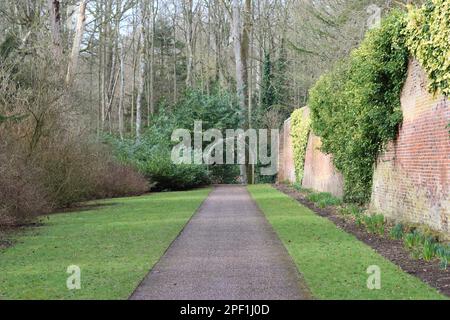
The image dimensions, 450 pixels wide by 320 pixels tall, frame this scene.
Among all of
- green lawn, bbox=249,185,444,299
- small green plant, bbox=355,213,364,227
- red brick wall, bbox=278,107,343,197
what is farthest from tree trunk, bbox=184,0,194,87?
green lawn, bbox=249,185,444,299

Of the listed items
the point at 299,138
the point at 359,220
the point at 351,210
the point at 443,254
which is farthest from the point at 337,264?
the point at 299,138

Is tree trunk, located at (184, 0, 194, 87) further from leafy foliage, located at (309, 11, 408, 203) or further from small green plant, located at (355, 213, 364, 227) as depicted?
small green plant, located at (355, 213, 364, 227)

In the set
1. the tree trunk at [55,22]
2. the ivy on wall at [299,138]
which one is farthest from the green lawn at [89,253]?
the ivy on wall at [299,138]

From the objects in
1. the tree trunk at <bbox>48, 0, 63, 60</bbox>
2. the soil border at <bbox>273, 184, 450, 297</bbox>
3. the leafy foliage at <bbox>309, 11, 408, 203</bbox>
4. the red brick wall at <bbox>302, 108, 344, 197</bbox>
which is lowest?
the soil border at <bbox>273, 184, 450, 297</bbox>

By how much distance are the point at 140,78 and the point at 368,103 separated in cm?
2672

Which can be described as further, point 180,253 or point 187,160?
point 187,160

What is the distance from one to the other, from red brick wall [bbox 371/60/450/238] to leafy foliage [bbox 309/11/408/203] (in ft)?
1.29

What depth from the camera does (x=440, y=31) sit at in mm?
10273

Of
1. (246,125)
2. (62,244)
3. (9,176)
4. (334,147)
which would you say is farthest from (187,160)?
(62,244)

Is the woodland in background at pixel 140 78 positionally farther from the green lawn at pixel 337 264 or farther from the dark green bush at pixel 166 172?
the green lawn at pixel 337 264

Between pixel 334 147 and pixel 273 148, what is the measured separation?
20927 millimetres

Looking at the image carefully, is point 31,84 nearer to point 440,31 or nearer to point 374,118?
point 374,118

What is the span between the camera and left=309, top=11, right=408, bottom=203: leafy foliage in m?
13.3

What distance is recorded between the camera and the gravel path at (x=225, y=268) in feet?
23.0
